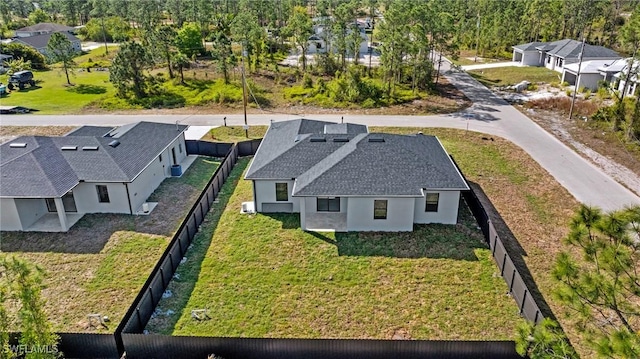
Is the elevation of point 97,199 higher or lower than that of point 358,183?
lower

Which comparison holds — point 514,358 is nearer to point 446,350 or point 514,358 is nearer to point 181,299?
point 446,350

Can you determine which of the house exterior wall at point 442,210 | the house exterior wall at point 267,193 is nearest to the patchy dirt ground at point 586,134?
the house exterior wall at point 442,210

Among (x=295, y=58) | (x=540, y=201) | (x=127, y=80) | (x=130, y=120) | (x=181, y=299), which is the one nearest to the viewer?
(x=181, y=299)

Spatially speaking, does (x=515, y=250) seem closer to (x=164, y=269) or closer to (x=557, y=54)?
(x=164, y=269)

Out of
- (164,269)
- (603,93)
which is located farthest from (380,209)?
(603,93)

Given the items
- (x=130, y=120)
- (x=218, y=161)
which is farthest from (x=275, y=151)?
(x=130, y=120)

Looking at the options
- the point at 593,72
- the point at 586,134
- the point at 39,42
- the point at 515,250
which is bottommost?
the point at 515,250
